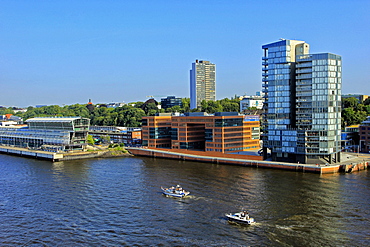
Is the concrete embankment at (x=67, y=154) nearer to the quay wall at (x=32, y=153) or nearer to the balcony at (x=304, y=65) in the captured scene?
the quay wall at (x=32, y=153)

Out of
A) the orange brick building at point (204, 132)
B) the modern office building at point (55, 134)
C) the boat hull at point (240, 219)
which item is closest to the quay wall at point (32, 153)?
the modern office building at point (55, 134)

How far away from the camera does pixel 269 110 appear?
338 feet

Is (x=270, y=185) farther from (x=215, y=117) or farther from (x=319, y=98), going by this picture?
(x=215, y=117)

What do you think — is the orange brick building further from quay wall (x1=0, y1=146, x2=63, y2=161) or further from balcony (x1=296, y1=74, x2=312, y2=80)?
quay wall (x1=0, y1=146, x2=63, y2=161)

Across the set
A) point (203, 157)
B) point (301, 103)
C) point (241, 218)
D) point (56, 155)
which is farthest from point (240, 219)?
point (56, 155)

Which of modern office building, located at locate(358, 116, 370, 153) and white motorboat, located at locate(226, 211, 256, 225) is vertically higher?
modern office building, located at locate(358, 116, 370, 153)

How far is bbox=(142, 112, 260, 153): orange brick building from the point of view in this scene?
4562 inches

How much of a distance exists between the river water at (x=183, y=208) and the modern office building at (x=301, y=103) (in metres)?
9.74

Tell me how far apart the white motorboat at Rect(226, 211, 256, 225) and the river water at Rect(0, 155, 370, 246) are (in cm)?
103

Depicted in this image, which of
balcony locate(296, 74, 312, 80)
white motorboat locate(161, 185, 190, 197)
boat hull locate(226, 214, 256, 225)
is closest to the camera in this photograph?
boat hull locate(226, 214, 256, 225)

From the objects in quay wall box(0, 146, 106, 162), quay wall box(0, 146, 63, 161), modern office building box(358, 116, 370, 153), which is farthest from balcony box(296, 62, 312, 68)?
quay wall box(0, 146, 63, 161)

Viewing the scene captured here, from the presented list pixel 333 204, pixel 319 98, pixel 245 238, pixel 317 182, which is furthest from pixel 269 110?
pixel 245 238

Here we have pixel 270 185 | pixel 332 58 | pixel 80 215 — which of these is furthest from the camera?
pixel 332 58

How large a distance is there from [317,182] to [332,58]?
34.1 metres
